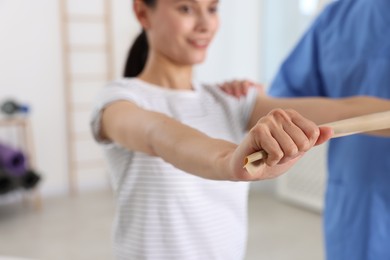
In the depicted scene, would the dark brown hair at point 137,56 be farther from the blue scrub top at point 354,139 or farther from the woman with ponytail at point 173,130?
the blue scrub top at point 354,139

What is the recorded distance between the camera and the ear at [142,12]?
Result: 1.26 metres

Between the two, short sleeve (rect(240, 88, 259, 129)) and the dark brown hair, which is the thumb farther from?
the dark brown hair

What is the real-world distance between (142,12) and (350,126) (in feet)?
2.43

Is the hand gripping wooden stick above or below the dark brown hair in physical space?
below

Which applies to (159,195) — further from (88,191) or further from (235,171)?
(88,191)

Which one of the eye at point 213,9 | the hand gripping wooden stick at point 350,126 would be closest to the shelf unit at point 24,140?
the eye at point 213,9

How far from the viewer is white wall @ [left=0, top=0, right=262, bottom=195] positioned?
4688 millimetres

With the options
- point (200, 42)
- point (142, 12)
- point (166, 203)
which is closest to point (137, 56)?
point (142, 12)

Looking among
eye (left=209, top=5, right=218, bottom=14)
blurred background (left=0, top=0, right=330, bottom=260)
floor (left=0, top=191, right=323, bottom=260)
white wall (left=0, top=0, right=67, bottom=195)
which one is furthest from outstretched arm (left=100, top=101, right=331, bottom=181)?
white wall (left=0, top=0, right=67, bottom=195)

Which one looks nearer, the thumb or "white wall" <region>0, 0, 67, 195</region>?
the thumb

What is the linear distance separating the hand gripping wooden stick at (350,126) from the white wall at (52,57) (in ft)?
14.3

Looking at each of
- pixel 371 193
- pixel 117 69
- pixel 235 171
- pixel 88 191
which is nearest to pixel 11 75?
pixel 117 69

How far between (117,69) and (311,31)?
12.3 feet

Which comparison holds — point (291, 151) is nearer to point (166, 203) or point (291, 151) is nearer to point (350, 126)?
point (350, 126)
